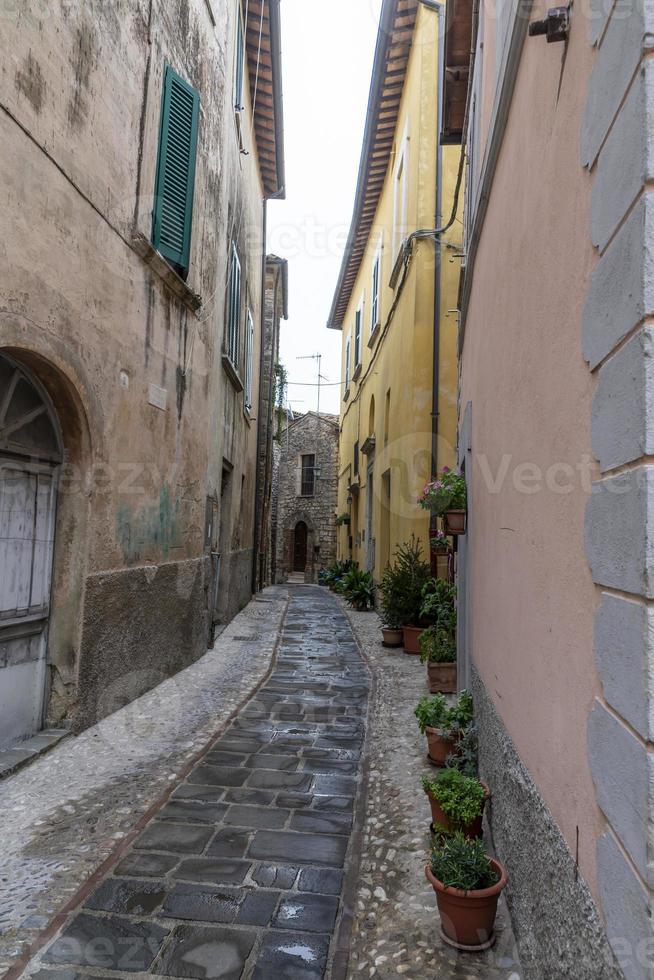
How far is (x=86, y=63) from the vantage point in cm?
464

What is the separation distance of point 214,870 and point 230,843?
0.27 m

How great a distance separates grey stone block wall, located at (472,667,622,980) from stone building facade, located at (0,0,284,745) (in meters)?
3.06

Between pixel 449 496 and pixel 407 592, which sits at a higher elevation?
pixel 449 496

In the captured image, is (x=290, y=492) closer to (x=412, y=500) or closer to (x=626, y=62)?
(x=412, y=500)

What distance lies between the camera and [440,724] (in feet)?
14.2

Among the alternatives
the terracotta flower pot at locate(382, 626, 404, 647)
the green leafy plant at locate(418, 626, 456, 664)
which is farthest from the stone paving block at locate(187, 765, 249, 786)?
the terracotta flower pot at locate(382, 626, 404, 647)

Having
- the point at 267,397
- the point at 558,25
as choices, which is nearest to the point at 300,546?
the point at 267,397

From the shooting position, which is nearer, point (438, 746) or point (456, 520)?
point (438, 746)

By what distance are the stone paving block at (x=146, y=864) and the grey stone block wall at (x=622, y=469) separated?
83.1 inches

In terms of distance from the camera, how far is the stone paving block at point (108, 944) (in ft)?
7.80

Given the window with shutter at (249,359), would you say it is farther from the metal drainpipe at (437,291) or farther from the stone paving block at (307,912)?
the stone paving block at (307,912)

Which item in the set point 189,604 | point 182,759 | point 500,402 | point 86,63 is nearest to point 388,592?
point 189,604

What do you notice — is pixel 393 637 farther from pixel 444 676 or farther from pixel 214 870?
pixel 214 870

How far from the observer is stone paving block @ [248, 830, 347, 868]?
3.18m
